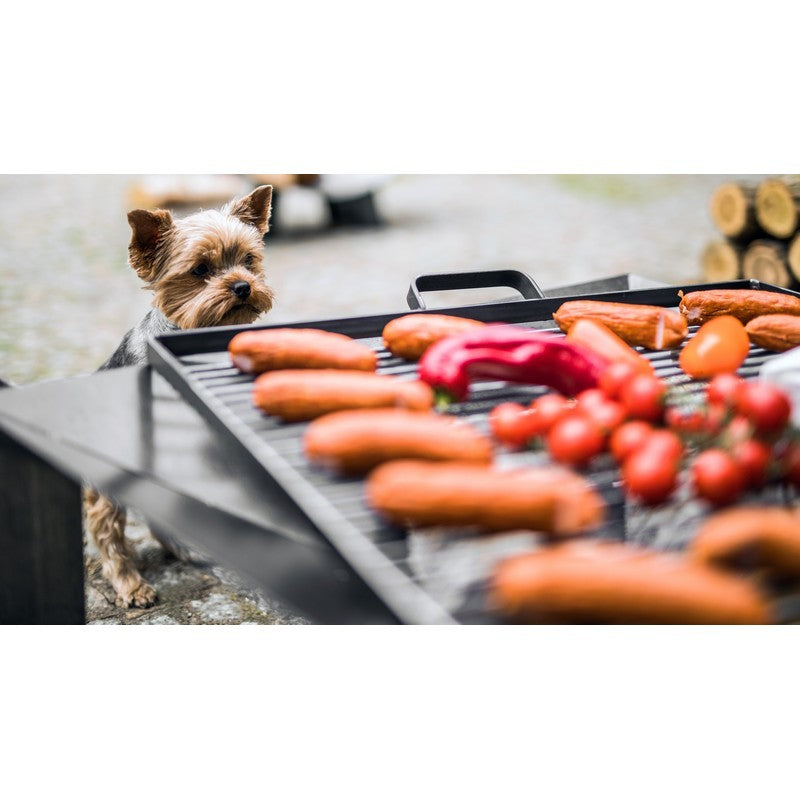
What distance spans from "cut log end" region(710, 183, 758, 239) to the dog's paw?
12.4 feet

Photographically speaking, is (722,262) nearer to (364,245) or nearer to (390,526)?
(364,245)

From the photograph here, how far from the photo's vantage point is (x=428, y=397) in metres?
1.73

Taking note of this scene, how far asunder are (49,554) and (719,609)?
4.77ft

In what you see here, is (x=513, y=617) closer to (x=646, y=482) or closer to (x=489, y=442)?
(x=646, y=482)

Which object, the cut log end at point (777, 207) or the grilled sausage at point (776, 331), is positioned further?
the cut log end at point (777, 207)

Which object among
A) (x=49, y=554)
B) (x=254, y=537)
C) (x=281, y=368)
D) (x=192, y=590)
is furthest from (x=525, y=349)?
(x=192, y=590)

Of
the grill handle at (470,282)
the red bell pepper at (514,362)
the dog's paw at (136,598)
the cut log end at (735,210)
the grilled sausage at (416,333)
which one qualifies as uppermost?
the cut log end at (735,210)

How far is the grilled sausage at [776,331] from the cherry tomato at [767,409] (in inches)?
23.9

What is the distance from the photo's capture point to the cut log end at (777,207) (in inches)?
194

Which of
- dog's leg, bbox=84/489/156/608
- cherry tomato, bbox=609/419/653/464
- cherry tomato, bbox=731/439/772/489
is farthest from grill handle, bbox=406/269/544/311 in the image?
dog's leg, bbox=84/489/156/608

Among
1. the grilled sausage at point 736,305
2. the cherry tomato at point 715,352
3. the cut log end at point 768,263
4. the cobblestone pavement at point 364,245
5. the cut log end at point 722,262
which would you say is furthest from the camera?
the cobblestone pavement at point 364,245

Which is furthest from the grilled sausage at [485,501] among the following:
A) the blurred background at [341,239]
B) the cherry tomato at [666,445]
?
the blurred background at [341,239]

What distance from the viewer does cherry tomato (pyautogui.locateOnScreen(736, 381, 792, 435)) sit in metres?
1.55

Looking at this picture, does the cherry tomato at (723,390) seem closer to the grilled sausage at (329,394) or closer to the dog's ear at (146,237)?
the grilled sausage at (329,394)
